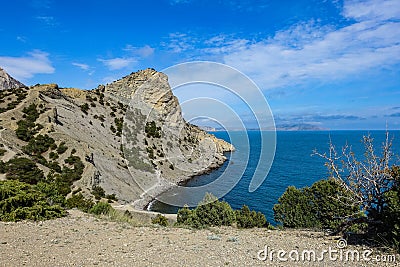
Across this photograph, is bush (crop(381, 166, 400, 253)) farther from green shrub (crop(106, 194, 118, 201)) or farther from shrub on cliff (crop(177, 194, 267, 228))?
green shrub (crop(106, 194, 118, 201))

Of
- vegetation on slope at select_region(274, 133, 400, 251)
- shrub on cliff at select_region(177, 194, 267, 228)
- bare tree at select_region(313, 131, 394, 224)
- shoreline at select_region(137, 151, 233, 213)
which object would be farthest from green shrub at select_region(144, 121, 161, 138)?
bare tree at select_region(313, 131, 394, 224)

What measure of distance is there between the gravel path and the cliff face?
59.4 feet

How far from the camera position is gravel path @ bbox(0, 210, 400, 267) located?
6.96 m

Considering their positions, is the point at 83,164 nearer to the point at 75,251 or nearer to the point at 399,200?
the point at 75,251

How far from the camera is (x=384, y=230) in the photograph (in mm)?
8227

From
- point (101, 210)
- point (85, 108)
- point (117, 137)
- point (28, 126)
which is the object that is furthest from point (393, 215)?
point (85, 108)

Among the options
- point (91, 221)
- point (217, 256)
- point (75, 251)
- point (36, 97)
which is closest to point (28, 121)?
point (36, 97)

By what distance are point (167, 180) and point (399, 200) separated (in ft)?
133

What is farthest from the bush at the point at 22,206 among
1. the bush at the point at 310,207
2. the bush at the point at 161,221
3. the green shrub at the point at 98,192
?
the green shrub at the point at 98,192

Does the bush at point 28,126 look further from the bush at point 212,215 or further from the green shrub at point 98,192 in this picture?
the bush at point 212,215

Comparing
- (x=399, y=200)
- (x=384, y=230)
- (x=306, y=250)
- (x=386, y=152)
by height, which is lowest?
(x=306, y=250)

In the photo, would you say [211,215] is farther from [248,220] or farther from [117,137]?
[117,137]

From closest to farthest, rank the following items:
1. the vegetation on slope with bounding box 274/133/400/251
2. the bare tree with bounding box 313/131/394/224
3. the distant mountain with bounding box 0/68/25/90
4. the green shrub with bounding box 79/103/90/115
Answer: the vegetation on slope with bounding box 274/133/400/251 < the bare tree with bounding box 313/131/394/224 < the green shrub with bounding box 79/103/90/115 < the distant mountain with bounding box 0/68/25/90

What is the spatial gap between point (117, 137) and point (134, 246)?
41.9 meters
